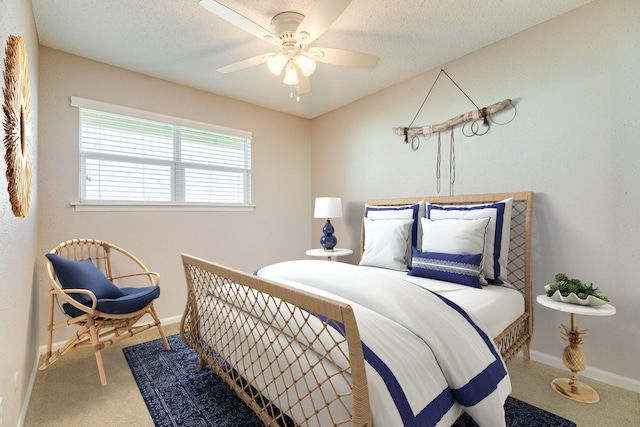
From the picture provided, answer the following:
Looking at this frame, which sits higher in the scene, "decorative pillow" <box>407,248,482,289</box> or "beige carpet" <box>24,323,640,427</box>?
"decorative pillow" <box>407,248,482,289</box>

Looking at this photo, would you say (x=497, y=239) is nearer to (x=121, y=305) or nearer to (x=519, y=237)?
(x=519, y=237)

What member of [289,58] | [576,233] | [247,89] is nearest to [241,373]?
[289,58]

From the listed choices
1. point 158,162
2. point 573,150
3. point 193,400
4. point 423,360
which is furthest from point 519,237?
point 158,162

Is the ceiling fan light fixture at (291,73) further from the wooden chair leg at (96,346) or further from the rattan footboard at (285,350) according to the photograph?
the wooden chair leg at (96,346)

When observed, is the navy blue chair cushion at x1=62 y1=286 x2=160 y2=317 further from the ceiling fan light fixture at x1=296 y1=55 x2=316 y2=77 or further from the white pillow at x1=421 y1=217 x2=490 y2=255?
the white pillow at x1=421 y1=217 x2=490 y2=255

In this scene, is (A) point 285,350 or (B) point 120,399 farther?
(B) point 120,399

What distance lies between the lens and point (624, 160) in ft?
6.56

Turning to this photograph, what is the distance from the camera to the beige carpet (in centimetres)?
172

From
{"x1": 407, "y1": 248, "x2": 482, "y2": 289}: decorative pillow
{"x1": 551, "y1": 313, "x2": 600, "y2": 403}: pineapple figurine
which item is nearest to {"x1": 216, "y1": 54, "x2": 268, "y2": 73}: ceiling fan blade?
{"x1": 407, "y1": 248, "x2": 482, "y2": 289}: decorative pillow

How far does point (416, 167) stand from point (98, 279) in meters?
3.01

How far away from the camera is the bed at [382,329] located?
105 centimetres

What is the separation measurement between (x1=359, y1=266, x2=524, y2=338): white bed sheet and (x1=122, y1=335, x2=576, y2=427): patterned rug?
46 cm

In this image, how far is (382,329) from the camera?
4.12ft

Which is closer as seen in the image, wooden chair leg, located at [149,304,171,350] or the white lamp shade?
wooden chair leg, located at [149,304,171,350]
